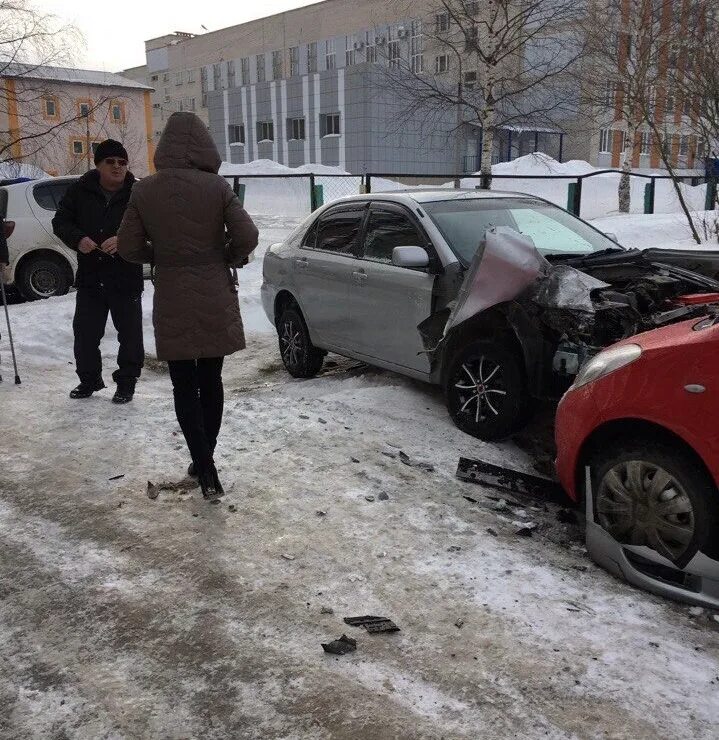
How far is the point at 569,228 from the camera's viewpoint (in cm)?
575

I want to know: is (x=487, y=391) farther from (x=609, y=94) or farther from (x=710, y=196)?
(x=609, y=94)

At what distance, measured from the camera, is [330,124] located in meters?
45.1

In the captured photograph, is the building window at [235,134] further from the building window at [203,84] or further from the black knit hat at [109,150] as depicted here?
the black knit hat at [109,150]

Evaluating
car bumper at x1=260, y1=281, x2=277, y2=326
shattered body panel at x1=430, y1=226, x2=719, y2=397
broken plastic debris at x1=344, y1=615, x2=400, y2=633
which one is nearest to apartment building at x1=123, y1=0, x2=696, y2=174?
car bumper at x1=260, y1=281, x2=277, y2=326

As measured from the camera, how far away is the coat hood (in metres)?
3.58

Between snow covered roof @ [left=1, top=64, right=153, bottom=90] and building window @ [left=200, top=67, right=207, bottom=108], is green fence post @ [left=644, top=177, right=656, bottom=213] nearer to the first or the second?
snow covered roof @ [left=1, top=64, right=153, bottom=90]

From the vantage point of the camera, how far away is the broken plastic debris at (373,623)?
2.80 m

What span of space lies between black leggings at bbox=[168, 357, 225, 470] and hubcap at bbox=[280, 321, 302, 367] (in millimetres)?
2761

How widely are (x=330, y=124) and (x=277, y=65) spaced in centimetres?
1744

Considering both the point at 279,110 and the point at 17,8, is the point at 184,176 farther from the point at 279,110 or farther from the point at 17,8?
the point at 279,110

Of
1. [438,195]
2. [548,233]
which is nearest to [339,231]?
[438,195]

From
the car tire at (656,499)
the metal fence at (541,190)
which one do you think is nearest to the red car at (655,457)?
the car tire at (656,499)

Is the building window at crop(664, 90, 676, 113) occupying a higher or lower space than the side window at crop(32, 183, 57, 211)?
higher

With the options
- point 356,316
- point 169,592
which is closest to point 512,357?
point 356,316
